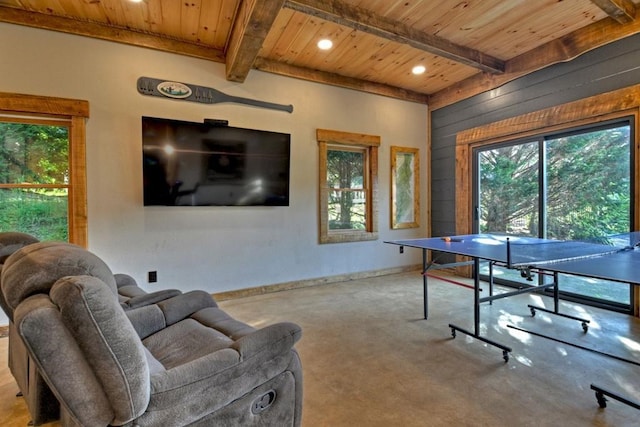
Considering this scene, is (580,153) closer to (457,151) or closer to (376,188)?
(457,151)

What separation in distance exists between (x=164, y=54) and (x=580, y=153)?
15.6 ft

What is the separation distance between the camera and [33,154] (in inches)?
117

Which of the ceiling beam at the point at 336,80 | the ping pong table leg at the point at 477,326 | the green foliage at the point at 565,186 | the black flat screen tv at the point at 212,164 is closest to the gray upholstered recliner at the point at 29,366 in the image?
the black flat screen tv at the point at 212,164

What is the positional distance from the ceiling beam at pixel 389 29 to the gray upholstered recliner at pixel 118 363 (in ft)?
8.57

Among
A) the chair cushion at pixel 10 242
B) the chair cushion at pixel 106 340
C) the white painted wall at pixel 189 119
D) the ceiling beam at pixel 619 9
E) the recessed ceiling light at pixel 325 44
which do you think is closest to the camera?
the chair cushion at pixel 106 340

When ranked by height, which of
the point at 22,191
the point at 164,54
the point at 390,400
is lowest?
the point at 390,400

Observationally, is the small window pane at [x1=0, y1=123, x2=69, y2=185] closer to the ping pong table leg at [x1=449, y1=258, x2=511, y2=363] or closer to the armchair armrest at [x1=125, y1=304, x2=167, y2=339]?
the armchair armrest at [x1=125, y1=304, x2=167, y2=339]

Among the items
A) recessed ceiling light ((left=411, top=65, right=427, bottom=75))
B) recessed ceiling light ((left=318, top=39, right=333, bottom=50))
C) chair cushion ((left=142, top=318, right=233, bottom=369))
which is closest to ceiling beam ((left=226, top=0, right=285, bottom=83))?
recessed ceiling light ((left=318, top=39, right=333, bottom=50))

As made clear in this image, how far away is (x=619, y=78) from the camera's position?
313cm

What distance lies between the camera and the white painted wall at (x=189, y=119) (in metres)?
3.03

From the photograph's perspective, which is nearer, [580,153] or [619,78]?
[619,78]

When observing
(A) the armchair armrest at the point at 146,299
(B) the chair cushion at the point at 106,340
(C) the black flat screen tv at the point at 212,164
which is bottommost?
(A) the armchair armrest at the point at 146,299

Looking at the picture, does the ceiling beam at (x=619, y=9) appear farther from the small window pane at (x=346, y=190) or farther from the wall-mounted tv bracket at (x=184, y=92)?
the wall-mounted tv bracket at (x=184, y=92)

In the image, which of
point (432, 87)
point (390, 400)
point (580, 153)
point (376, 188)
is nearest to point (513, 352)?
point (390, 400)
